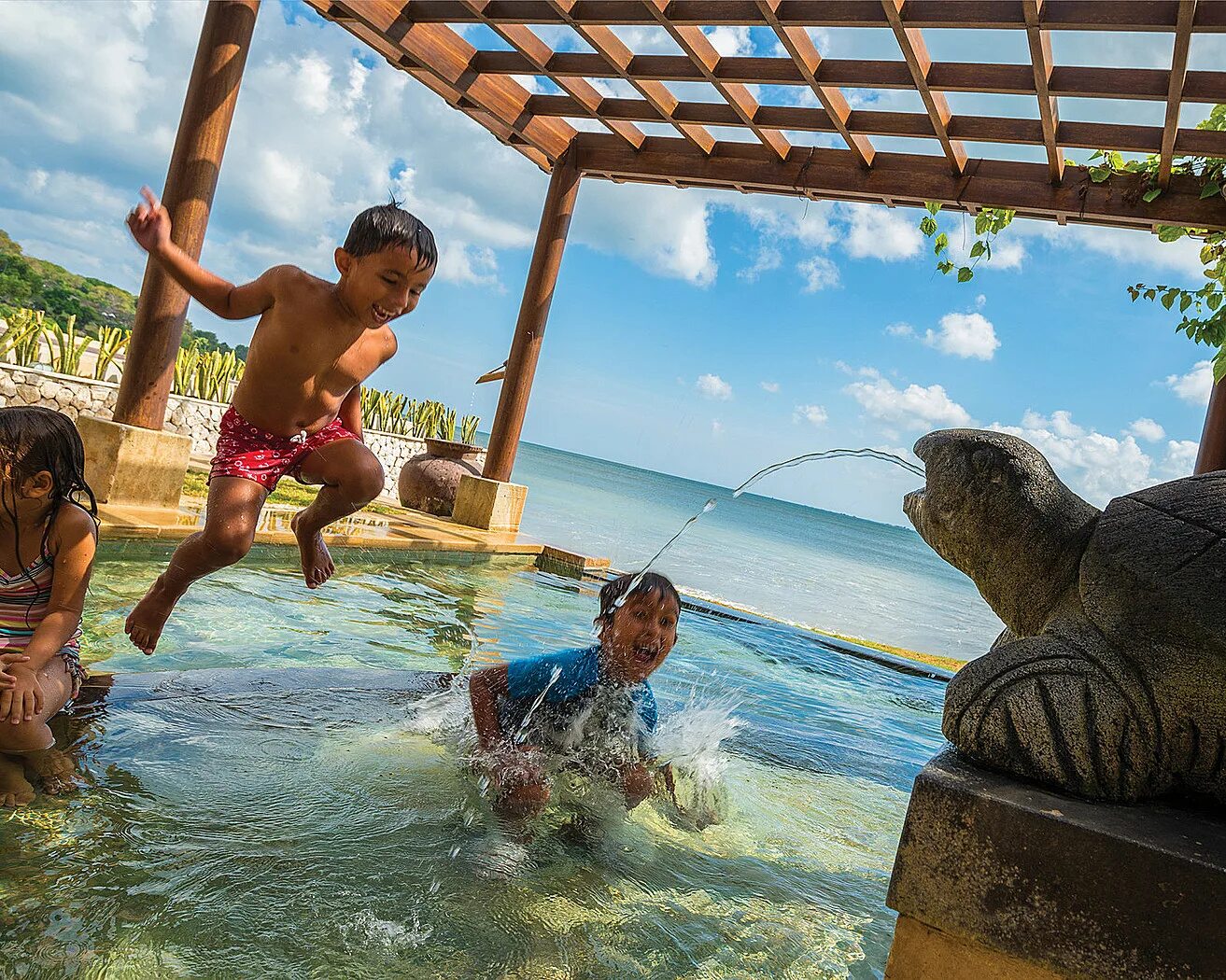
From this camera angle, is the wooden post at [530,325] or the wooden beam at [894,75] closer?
the wooden beam at [894,75]

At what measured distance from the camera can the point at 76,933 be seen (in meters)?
1.61

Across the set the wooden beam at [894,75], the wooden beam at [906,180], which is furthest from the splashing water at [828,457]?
the wooden beam at [906,180]

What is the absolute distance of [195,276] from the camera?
282 cm

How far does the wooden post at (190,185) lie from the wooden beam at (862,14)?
1530 millimetres

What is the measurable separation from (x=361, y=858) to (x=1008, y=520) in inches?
68.4

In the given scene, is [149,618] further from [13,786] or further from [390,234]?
[390,234]

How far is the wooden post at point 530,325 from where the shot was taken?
30.1 ft

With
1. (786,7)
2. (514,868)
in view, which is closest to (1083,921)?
(514,868)

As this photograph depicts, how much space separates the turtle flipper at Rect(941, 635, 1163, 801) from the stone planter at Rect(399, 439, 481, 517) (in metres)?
8.77

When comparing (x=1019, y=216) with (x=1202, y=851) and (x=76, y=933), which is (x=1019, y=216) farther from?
(x=76, y=933)

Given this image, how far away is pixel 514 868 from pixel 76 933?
1.03 m

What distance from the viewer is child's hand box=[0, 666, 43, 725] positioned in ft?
6.87

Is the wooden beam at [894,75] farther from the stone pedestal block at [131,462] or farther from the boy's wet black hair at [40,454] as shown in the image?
the boy's wet black hair at [40,454]

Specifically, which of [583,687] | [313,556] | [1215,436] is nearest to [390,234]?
[313,556]
